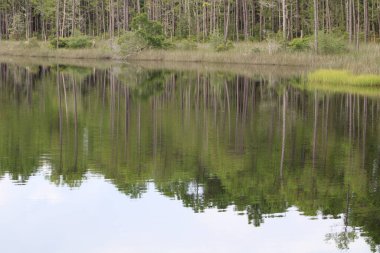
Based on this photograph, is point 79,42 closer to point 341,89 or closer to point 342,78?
point 342,78

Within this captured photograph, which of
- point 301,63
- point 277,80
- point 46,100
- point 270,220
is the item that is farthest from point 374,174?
point 301,63

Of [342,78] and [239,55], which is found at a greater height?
[239,55]

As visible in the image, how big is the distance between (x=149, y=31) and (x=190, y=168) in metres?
45.7

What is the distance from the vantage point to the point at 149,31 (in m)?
62.8

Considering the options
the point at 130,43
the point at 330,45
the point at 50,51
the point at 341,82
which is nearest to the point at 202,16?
the point at 50,51

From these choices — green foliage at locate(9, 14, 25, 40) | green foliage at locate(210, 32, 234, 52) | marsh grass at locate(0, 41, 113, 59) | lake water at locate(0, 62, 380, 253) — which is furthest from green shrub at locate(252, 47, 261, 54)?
green foliage at locate(9, 14, 25, 40)

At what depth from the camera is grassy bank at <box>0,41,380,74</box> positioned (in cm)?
4353

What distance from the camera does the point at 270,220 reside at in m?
14.0

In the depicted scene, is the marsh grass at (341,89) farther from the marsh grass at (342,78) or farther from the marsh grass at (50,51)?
the marsh grass at (50,51)

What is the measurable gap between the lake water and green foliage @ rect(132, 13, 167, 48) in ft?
89.9

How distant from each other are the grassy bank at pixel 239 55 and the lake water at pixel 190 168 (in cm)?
961

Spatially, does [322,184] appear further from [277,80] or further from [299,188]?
[277,80]

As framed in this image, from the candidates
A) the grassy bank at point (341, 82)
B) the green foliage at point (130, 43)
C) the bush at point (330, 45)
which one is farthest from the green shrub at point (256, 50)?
the grassy bank at point (341, 82)

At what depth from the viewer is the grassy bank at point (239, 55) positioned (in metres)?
43.5
